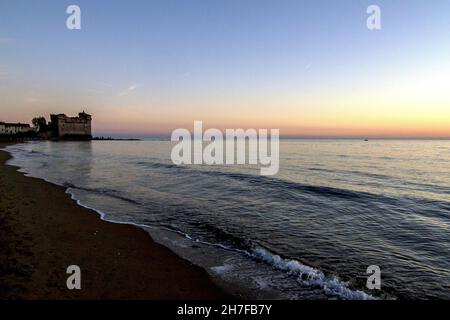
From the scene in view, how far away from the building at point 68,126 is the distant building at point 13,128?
15027 millimetres

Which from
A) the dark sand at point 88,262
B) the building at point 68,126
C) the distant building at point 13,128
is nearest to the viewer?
the dark sand at point 88,262

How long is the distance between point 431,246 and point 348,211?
5.41 meters

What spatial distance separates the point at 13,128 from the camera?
166875 mm

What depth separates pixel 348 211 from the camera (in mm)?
16656

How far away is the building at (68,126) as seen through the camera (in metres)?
183

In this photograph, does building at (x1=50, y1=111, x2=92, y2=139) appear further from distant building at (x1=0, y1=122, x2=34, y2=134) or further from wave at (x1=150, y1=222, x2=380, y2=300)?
wave at (x1=150, y1=222, x2=380, y2=300)

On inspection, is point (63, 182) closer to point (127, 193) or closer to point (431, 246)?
point (127, 193)

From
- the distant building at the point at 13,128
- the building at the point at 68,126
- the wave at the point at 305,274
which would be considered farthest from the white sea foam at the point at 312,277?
the building at the point at 68,126

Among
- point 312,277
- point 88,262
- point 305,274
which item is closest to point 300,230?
point 305,274

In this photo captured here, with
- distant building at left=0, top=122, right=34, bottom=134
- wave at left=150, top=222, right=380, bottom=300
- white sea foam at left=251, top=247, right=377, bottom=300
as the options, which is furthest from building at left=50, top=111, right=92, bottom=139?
white sea foam at left=251, top=247, right=377, bottom=300

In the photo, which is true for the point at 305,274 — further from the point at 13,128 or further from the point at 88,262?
the point at 13,128

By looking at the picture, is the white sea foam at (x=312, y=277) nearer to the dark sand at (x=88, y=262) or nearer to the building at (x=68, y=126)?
the dark sand at (x=88, y=262)

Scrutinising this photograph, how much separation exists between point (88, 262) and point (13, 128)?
198 meters

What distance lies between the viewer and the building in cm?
18325
